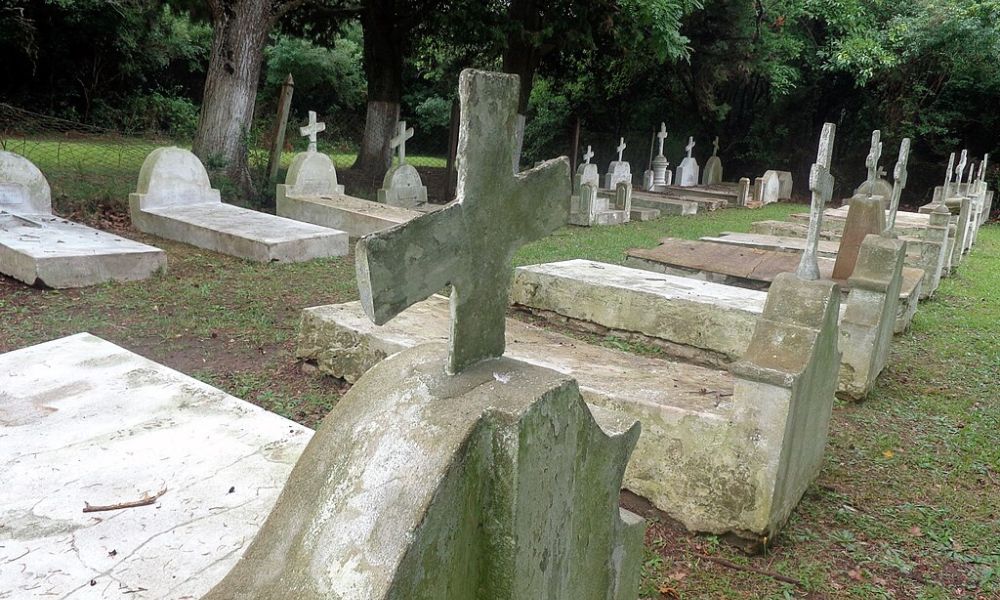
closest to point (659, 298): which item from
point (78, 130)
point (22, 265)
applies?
point (22, 265)

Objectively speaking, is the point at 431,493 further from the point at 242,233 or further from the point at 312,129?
the point at 312,129

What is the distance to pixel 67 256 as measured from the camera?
6.69 meters

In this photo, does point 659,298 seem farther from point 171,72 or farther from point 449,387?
point 171,72

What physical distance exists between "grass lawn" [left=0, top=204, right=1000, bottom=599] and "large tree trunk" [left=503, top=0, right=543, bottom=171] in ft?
20.3

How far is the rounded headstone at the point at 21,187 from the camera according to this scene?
28.1 feet

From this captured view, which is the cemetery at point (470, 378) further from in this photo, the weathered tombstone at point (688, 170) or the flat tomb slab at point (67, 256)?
the weathered tombstone at point (688, 170)

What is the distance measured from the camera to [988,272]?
37.0 feet

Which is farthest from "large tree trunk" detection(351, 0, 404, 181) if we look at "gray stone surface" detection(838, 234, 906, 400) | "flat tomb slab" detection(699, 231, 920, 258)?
"gray stone surface" detection(838, 234, 906, 400)

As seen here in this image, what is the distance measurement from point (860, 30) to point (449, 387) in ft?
65.9

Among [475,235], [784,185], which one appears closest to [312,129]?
[475,235]

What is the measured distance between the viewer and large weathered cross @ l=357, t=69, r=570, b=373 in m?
1.50

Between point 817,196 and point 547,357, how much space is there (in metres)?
1.92

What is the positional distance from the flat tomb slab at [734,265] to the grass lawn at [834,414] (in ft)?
1.55

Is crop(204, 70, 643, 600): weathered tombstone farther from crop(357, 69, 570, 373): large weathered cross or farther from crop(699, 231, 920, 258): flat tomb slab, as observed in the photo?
crop(699, 231, 920, 258): flat tomb slab
